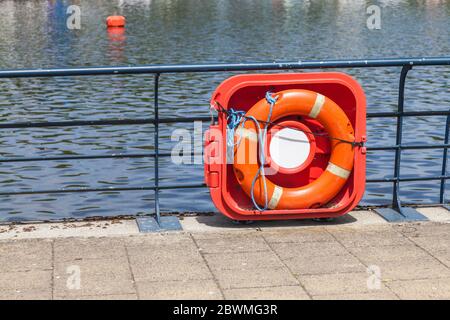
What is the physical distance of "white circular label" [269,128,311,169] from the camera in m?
7.01

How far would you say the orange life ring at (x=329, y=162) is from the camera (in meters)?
6.89

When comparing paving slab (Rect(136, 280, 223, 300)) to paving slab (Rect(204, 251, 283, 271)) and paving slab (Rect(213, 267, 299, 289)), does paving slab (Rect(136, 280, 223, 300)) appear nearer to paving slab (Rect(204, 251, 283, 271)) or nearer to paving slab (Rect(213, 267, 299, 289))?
paving slab (Rect(213, 267, 299, 289))

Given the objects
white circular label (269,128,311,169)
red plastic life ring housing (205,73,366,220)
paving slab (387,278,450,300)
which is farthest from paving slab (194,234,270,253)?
paving slab (387,278,450,300)

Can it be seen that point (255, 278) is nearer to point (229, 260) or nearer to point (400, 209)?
point (229, 260)

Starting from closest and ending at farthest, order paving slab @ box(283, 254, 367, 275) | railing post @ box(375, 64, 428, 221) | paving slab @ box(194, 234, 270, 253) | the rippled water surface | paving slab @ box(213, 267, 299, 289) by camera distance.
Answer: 1. paving slab @ box(213, 267, 299, 289)
2. paving slab @ box(283, 254, 367, 275)
3. paving slab @ box(194, 234, 270, 253)
4. railing post @ box(375, 64, 428, 221)
5. the rippled water surface

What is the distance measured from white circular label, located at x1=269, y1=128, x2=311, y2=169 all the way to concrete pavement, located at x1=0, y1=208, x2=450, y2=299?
1.57ft

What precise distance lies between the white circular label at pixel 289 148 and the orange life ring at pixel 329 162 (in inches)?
5.6

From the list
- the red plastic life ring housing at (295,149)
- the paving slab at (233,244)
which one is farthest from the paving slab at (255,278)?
the red plastic life ring housing at (295,149)

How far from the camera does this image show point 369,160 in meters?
14.8

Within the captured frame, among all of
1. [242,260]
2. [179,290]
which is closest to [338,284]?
[242,260]

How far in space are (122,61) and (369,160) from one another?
17077 mm

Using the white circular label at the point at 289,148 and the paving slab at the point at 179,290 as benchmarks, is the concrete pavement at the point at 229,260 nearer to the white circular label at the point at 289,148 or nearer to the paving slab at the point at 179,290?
the paving slab at the point at 179,290

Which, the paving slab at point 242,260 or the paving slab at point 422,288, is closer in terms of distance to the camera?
the paving slab at point 422,288

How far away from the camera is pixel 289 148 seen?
708cm
